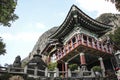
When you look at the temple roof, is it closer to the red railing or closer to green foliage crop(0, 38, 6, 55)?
the red railing

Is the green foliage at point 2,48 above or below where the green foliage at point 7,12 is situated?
below

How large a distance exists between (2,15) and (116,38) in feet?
45.8

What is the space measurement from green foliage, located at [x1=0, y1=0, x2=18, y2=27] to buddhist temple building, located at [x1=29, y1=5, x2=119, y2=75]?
11134 mm

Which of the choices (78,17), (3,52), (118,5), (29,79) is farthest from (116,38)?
(3,52)

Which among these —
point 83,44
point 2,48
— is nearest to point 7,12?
point 2,48

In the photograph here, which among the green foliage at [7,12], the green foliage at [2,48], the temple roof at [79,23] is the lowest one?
the green foliage at [2,48]

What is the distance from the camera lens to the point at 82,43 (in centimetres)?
2105

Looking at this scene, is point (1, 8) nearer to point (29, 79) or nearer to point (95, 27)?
point (29, 79)

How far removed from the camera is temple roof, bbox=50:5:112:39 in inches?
881

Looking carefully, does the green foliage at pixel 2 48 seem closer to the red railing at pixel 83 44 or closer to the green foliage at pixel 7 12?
the green foliage at pixel 7 12

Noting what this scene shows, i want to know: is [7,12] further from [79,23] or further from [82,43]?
[79,23]

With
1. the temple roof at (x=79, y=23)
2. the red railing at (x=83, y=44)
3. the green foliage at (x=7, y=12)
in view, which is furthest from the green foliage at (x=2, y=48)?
the temple roof at (x=79, y=23)

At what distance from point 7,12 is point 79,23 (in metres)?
14.3

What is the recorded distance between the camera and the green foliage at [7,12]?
1028cm
